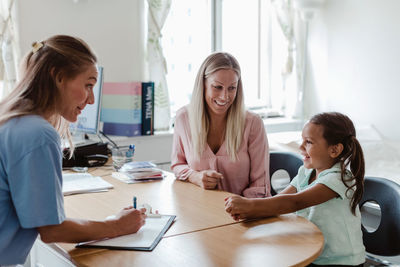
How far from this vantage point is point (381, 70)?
363 centimetres

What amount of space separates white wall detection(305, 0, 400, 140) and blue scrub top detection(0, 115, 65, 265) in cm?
311

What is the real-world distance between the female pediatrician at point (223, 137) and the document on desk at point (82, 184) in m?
0.36

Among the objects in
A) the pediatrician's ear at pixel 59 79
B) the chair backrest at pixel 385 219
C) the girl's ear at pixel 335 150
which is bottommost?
the chair backrest at pixel 385 219

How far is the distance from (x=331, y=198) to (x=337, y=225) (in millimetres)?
93

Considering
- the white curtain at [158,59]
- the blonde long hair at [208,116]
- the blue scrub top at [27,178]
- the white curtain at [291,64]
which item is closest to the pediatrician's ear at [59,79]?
the blue scrub top at [27,178]

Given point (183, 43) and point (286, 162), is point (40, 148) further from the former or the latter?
point (183, 43)

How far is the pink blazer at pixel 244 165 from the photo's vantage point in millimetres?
2111

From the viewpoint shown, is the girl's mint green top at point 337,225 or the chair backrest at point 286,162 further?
the chair backrest at point 286,162

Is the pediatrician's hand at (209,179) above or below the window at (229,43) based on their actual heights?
below

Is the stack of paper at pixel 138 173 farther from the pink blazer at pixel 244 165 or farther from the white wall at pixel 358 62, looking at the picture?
the white wall at pixel 358 62

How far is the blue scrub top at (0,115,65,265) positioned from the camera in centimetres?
108

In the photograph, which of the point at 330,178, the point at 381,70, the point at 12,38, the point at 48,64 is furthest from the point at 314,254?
the point at 381,70

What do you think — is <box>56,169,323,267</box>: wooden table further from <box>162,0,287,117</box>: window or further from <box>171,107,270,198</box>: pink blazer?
<box>162,0,287,117</box>: window

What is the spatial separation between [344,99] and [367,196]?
2.42m
